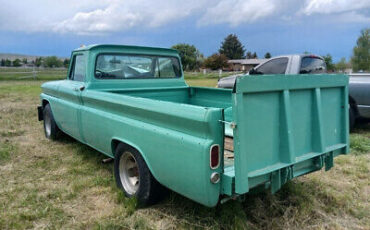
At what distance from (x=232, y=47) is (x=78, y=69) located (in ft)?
231

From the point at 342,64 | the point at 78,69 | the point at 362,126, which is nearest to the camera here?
the point at 78,69

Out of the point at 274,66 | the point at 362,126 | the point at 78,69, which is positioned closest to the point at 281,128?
the point at 78,69

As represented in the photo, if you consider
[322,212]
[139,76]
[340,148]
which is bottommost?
[322,212]

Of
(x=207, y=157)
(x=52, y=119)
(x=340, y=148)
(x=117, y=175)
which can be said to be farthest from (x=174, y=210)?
(x=52, y=119)

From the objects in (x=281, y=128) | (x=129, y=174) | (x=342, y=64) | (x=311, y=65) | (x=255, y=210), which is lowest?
(x=255, y=210)

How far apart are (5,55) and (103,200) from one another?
55.1 meters

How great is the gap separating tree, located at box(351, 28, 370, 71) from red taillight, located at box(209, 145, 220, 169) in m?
56.2

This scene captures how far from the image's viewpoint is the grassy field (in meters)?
2.95

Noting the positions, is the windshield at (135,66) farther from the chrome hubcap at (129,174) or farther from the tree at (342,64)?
the tree at (342,64)

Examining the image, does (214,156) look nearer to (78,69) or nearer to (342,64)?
(78,69)

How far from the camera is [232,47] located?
7238 cm

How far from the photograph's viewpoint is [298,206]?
127 inches

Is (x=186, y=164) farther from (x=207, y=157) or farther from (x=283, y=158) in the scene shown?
(x=283, y=158)

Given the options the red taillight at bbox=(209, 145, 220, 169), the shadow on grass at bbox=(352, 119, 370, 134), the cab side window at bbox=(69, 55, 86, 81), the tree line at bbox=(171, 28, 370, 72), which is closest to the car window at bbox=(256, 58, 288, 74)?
the shadow on grass at bbox=(352, 119, 370, 134)
